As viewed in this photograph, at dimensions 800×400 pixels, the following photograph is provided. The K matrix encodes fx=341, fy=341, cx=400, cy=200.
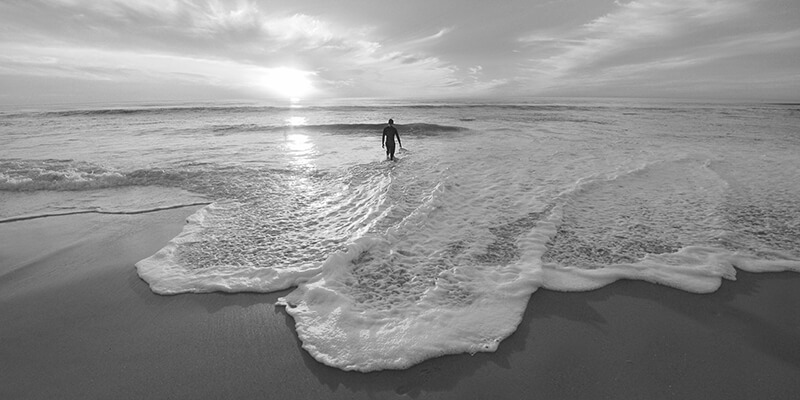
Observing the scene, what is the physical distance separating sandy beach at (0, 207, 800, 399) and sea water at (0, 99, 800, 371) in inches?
8.0

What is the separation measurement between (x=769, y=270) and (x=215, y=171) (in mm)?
12084

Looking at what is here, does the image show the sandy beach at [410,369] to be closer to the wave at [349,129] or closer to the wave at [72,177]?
the wave at [72,177]

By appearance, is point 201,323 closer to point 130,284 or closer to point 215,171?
point 130,284

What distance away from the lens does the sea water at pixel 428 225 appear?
12.4 ft

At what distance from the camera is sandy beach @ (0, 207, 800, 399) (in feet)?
9.14

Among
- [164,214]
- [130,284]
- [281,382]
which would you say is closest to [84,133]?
[164,214]

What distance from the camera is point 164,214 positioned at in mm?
6820

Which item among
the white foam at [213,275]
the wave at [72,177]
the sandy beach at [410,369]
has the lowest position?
the sandy beach at [410,369]

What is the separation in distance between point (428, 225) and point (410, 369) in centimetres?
328

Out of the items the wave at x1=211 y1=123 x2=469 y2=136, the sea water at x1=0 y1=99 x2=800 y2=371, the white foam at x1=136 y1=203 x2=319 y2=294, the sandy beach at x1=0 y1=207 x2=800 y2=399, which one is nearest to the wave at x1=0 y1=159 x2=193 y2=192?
the sea water at x1=0 y1=99 x2=800 y2=371

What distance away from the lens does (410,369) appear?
9.69ft

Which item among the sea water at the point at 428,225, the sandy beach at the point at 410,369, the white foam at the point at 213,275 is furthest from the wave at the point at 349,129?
the sandy beach at the point at 410,369

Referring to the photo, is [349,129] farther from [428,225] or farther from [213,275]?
[213,275]

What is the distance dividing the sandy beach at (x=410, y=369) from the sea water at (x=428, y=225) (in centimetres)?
20
